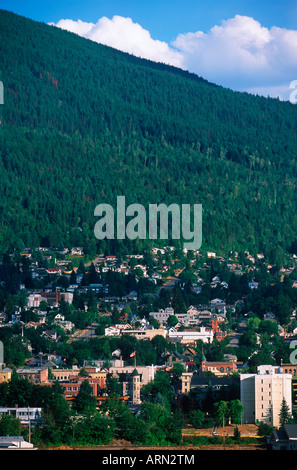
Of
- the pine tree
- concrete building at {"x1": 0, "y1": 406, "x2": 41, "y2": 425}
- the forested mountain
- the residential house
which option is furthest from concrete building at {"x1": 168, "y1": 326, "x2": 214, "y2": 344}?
the forested mountain

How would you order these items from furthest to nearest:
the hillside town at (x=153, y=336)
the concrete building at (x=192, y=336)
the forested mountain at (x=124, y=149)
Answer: the forested mountain at (x=124, y=149) → the concrete building at (x=192, y=336) → the hillside town at (x=153, y=336)

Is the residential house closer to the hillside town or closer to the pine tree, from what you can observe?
the hillside town

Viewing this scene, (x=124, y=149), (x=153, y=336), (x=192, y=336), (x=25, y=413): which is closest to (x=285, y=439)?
(x=25, y=413)

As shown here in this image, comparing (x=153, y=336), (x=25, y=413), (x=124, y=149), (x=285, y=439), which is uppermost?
(x=124, y=149)

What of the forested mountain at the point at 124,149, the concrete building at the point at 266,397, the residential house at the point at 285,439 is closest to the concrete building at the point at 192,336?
the concrete building at the point at 266,397

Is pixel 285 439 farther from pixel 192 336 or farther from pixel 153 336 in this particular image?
pixel 192 336

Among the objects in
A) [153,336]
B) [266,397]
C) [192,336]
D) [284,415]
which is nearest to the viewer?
[284,415]

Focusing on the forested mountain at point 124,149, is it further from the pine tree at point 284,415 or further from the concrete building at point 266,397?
the pine tree at point 284,415
